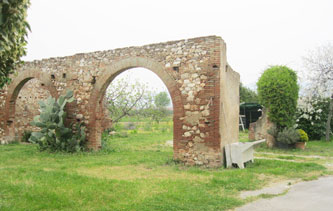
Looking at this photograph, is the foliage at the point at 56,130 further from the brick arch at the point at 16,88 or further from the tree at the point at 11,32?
the tree at the point at 11,32

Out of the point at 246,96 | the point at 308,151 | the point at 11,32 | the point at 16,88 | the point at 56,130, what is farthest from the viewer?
the point at 246,96

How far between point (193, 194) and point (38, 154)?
20.7ft

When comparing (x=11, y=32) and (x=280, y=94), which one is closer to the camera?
(x=11, y=32)

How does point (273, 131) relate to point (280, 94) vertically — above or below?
below

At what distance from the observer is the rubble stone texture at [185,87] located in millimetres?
7359

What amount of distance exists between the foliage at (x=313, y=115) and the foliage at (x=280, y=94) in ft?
8.68

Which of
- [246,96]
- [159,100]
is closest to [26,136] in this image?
[159,100]

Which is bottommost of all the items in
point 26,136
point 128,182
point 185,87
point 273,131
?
point 128,182

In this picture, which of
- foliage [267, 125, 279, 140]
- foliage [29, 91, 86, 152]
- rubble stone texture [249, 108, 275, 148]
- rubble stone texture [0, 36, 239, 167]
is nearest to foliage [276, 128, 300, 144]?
foliage [267, 125, 279, 140]

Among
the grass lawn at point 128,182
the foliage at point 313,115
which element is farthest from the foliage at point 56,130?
the foliage at point 313,115

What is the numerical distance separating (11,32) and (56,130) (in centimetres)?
647

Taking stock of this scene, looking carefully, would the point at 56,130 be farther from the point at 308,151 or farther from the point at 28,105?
the point at 308,151

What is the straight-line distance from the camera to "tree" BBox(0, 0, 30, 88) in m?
3.06

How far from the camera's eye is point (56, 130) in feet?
30.5
